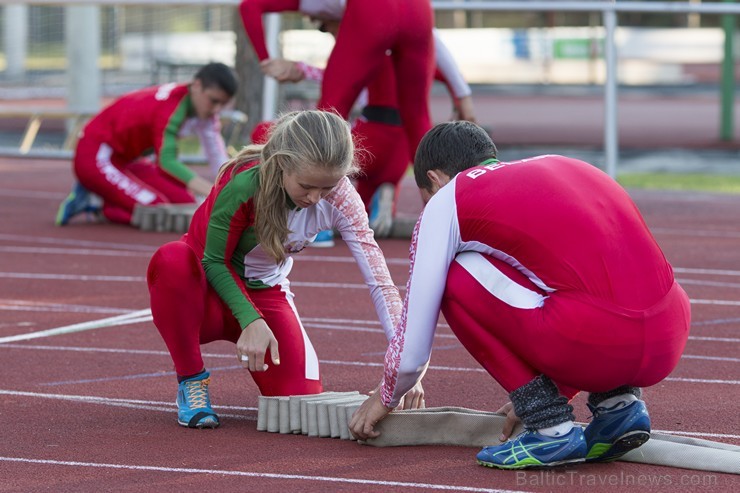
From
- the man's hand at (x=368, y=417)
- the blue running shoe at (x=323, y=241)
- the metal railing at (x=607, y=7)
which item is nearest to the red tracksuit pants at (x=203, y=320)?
the man's hand at (x=368, y=417)

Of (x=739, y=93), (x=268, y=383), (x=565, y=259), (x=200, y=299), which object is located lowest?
(x=739, y=93)

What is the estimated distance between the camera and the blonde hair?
152 inches

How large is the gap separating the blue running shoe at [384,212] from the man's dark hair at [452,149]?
477 cm

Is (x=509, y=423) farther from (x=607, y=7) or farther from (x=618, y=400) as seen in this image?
(x=607, y=7)

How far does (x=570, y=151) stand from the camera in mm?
15469

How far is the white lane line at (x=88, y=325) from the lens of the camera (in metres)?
5.70

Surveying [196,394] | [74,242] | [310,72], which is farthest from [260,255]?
[74,242]

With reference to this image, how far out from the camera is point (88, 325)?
5980 millimetres

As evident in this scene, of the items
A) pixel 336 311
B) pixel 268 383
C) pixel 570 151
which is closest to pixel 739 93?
pixel 570 151

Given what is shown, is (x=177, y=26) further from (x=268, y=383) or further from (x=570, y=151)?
(x=268, y=383)

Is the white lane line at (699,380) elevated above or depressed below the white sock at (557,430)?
below

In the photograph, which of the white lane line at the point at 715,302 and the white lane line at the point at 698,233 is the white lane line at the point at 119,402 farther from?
the white lane line at the point at 698,233

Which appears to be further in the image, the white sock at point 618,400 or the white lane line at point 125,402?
the white lane line at point 125,402

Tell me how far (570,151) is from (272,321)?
37.6ft
